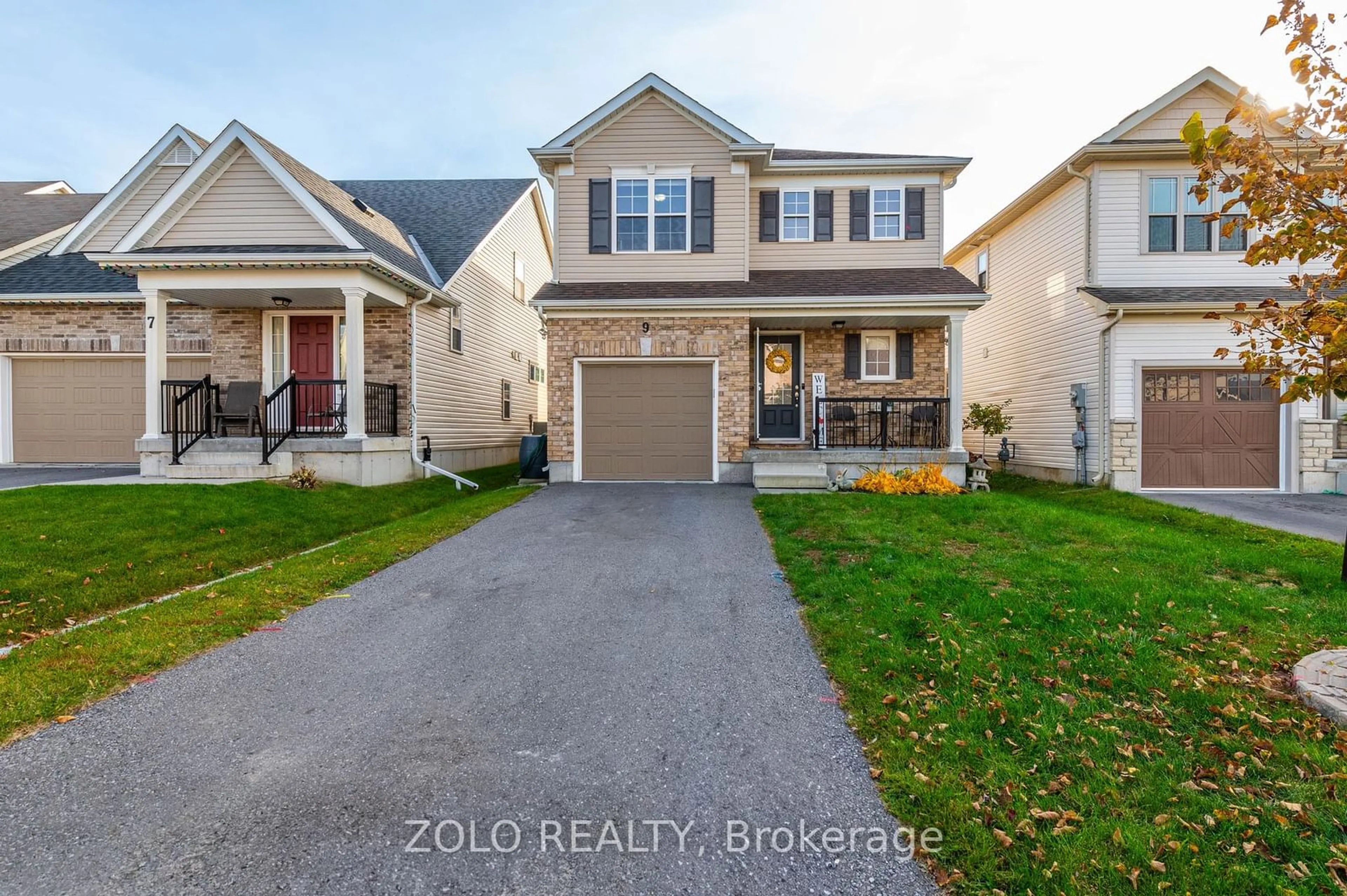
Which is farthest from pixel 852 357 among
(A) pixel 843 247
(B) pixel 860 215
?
(B) pixel 860 215

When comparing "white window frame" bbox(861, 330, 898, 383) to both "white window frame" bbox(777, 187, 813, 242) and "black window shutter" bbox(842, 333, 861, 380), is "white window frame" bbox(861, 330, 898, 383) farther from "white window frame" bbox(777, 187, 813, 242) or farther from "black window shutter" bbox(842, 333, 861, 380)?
"white window frame" bbox(777, 187, 813, 242)

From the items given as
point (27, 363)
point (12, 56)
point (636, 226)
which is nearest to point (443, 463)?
point (636, 226)

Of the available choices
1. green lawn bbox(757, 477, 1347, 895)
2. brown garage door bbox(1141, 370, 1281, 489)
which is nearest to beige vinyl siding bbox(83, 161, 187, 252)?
green lawn bbox(757, 477, 1347, 895)

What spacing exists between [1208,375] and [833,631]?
40.6ft

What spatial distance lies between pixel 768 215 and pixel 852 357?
363cm

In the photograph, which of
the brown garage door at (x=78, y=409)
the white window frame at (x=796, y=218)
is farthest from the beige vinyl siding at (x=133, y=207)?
the white window frame at (x=796, y=218)

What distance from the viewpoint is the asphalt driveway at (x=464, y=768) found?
91.1 inches

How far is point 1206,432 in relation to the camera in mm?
12594

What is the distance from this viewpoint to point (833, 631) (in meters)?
4.66

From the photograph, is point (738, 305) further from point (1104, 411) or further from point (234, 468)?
point (234, 468)

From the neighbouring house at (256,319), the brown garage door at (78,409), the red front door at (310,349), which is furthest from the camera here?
the brown garage door at (78,409)

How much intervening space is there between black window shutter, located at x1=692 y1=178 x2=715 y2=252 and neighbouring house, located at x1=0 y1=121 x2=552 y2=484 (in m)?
5.61

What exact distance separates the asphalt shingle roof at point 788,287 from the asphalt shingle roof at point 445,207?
3.95 m

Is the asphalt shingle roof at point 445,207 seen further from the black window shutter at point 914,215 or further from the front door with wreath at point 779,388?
the black window shutter at point 914,215
